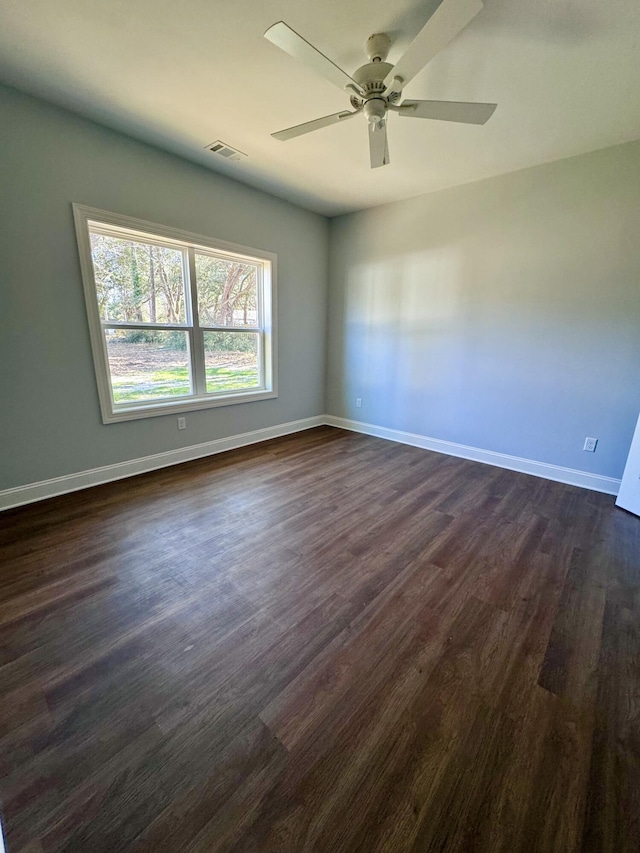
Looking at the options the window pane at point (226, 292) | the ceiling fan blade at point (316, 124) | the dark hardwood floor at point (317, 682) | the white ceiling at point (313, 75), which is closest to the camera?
the dark hardwood floor at point (317, 682)

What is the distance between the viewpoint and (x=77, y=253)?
99.2 inches

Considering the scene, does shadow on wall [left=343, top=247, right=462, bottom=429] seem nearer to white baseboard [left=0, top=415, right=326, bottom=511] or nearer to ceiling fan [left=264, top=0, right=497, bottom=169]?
white baseboard [left=0, top=415, right=326, bottom=511]

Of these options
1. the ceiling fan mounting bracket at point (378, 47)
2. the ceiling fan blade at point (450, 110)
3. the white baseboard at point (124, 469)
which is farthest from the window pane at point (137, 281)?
the ceiling fan blade at point (450, 110)

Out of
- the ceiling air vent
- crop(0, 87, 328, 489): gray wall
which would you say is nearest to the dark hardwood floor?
crop(0, 87, 328, 489): gray wall

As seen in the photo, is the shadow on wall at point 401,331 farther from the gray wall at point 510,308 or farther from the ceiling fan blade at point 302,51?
the ceiling fan blade at point 302,51

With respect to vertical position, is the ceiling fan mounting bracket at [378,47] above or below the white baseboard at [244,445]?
above

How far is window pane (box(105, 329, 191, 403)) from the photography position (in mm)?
2918

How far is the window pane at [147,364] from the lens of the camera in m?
2.92

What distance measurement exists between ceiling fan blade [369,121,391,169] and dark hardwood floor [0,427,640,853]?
243 centimetres

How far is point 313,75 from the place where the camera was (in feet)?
6.36

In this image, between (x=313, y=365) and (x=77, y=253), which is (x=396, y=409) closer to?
(x=313, y=365)

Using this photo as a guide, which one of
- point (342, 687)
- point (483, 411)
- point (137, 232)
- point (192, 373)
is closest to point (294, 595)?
point (342, 687)

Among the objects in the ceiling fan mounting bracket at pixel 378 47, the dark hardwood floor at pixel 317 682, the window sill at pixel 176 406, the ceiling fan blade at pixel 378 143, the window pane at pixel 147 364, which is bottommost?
the dark hardwood floor at pixel 317 682

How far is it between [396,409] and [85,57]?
3.78 meters
